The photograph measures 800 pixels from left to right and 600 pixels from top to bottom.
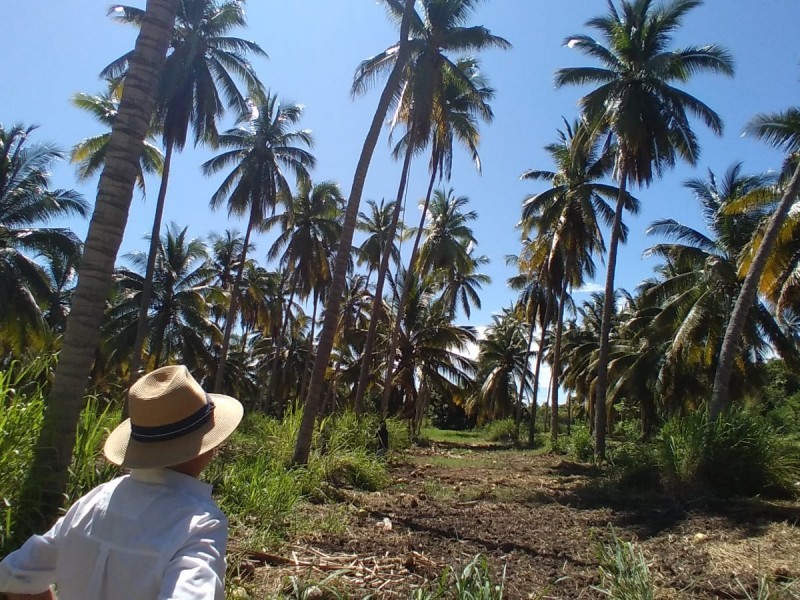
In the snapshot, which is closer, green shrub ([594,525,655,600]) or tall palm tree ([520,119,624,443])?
green shrub ([594,525,655,600])

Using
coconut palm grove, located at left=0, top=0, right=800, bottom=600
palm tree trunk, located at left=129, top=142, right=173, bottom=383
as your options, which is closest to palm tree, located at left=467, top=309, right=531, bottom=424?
coconut palm grove, located at left=0, top=0, right=800, bottom=600

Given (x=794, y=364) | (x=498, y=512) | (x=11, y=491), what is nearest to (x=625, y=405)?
(x=794, y=364)

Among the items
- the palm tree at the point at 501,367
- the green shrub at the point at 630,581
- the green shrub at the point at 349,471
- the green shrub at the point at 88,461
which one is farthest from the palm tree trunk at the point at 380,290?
the palm tree at the point at 501,367

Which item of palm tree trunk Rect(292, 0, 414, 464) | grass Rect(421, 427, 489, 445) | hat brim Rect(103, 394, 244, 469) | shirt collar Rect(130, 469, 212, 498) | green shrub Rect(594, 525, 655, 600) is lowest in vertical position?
grass Rect(421, 427, 489, 445)

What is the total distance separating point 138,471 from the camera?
1.68 m

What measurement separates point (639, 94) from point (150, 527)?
1931 centimetres

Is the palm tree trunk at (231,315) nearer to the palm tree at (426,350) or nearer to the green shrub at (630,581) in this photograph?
the palm tree at (426,350)

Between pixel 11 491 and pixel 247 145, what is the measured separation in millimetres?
22669

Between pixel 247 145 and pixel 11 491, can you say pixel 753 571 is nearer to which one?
pixel 11 491

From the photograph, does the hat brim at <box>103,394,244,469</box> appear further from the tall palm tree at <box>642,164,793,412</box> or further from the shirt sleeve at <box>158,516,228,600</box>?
the tall palm tree at <box>642,164,793,412</box>

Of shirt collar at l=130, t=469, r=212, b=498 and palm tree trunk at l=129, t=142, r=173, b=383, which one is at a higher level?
palm tree trunk at l=129, t=142, r=173, b=383

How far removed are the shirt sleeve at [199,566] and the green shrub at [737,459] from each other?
9.97 metres

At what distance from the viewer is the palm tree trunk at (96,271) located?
13.2 feet

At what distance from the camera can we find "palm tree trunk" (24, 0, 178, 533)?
401 centimetres
